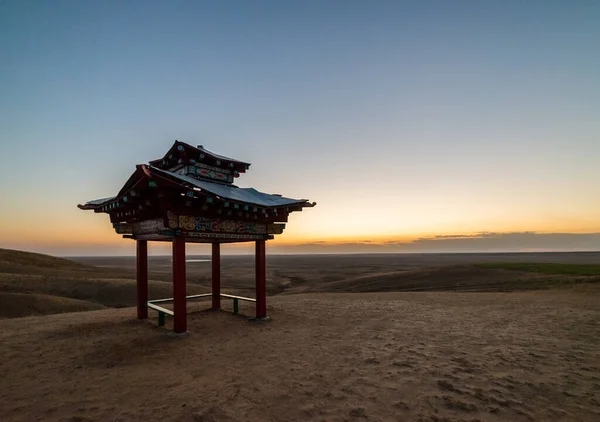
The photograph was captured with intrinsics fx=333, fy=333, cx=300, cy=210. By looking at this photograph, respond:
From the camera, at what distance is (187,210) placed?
11.0 metres

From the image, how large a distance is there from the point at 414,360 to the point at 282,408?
157 inches

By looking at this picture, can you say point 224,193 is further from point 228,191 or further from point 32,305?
point 32,305

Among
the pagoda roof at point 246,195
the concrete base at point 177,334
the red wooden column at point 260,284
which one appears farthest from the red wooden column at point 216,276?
the concrete base at point 177,334

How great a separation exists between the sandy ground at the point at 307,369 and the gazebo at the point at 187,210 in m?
2.09

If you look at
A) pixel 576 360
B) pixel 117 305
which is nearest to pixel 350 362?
pixel 576 360

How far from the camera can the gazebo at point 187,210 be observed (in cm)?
1055

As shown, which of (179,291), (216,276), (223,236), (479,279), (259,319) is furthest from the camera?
(479,279)

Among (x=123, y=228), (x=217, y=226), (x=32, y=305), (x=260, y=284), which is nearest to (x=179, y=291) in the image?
(x=217, y=226)

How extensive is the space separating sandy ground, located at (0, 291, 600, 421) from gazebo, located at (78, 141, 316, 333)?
2.09 meters

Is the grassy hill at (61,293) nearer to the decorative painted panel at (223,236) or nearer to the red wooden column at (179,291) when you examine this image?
the red wooden column at (179,291)

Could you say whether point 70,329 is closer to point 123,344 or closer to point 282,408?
point 123,344

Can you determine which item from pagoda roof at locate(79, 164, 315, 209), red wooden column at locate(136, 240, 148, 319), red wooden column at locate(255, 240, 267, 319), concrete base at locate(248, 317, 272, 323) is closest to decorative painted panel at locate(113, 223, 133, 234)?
red wooden column at locate(136, 240, 148, 319)

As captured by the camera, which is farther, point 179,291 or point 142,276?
point 142,276

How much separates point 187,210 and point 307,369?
6316 millimetres
